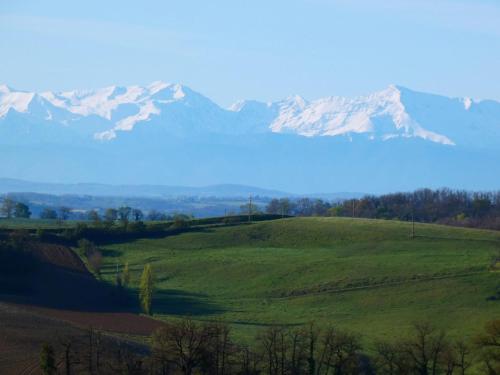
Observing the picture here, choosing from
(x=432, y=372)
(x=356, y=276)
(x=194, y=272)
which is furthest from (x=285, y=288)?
(x=432, y=372)

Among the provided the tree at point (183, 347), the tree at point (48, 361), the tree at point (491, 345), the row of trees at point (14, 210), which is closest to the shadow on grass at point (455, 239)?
the tree at point (491, 345)

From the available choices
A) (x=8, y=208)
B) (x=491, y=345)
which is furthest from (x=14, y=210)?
(x=491, y=345)

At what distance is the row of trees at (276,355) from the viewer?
55.0m

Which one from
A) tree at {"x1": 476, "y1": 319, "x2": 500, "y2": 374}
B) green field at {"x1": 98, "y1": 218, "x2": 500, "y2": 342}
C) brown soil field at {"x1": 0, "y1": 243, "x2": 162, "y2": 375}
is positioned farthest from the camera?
green field at {"x1": 98, "y1": 218, "x2": 500, "y2": 342}

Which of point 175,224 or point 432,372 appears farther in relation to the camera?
point 175,224

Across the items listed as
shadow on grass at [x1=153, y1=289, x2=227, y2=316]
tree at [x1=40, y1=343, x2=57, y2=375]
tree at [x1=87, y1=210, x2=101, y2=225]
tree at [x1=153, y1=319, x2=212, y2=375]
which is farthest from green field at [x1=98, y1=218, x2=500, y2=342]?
tree at [x1=40, y1=343, x2=57, y2=375]

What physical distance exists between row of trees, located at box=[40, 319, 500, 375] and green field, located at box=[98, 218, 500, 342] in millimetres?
8936

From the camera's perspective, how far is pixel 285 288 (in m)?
94.5

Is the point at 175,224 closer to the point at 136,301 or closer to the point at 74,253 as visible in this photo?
the point at 74,253

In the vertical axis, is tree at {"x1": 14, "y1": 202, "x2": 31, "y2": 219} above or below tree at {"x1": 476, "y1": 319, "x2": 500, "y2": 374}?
above

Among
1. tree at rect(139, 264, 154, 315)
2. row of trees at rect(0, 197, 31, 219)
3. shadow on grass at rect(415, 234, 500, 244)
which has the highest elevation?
row of trees at rect(0, 197, 31, 219)

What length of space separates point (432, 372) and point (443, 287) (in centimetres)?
2725

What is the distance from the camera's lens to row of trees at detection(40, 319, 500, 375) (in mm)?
54969

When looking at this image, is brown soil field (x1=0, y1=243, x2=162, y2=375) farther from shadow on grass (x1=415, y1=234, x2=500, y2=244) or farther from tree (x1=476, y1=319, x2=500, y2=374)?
shadow on grass (x1=415, y1=234, x2=500, y2=244)
